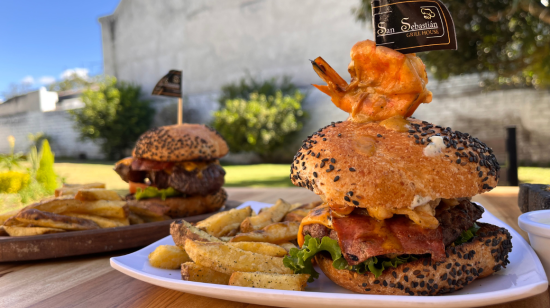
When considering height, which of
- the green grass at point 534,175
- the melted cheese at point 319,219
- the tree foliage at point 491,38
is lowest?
the green grass at point 534,175

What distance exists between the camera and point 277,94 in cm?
1673

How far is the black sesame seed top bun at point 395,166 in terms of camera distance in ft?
4.67

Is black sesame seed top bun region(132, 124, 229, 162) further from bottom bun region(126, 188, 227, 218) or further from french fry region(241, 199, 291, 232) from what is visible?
french fry region(241, 199, 291, 232)

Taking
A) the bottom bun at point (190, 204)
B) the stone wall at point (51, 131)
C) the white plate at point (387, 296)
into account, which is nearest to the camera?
the white plate at point (387, 296)

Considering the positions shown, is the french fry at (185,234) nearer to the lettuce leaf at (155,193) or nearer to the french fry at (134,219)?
the french fry at (134,219)

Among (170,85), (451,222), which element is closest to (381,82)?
(451,222)

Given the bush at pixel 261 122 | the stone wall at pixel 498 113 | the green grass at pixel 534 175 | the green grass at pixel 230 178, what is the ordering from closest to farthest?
the green grass at pixel 534 175, the green grass at pixel 230 178, the stone wall at pixel 498 113, the bush at pixel 261 122

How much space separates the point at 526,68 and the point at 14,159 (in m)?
10.1

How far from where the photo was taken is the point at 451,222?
5.19 feet

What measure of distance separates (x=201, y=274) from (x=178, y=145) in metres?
1.87

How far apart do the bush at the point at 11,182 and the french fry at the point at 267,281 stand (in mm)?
2711

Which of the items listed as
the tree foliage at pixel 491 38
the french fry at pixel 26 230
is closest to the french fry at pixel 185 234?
the french fry at pixel 26 230

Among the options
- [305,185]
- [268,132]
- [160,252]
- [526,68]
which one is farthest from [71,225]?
[268,132]

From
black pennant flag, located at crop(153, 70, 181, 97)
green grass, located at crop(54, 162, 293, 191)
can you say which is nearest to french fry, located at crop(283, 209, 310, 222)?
black pennant flag, located at crop(153, 70, 181, 97)
